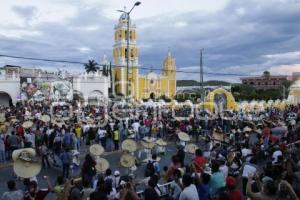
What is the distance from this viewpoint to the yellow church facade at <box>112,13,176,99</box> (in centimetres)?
9012

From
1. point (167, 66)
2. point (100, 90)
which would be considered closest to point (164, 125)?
point (100, 90)

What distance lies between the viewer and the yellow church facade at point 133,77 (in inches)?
3548

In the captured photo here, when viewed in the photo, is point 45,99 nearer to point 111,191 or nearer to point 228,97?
point 228,97

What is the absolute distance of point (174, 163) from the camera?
938cm

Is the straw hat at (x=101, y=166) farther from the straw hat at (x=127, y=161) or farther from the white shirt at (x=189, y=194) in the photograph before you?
the white shirt at (x=189, y=194)

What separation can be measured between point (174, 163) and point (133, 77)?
278 feet

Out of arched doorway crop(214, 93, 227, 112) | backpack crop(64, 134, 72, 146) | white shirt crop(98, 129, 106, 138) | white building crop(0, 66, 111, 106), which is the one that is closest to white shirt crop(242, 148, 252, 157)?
backpack crop(64, 134, 72, 146)

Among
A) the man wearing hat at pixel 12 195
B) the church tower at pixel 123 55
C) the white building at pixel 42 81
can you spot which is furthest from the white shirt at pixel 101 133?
the church tower at pixel 123 55

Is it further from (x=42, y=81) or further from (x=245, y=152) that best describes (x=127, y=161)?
(x=42, y=81)

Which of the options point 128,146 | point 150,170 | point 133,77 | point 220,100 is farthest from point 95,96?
point 150,170

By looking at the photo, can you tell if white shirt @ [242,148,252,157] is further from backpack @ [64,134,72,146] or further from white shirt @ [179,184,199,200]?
backpack @ [64,134,72,146]

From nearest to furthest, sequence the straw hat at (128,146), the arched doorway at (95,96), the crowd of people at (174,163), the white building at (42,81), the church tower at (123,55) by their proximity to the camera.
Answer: the crowd of people at (174,163)
the straw hat at (128,146)
the white building at (42,81)
the arched doorway at (95,96)
the church tower at (123,55)

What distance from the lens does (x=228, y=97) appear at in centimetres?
3938

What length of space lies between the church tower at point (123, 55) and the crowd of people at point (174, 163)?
65855 mm
